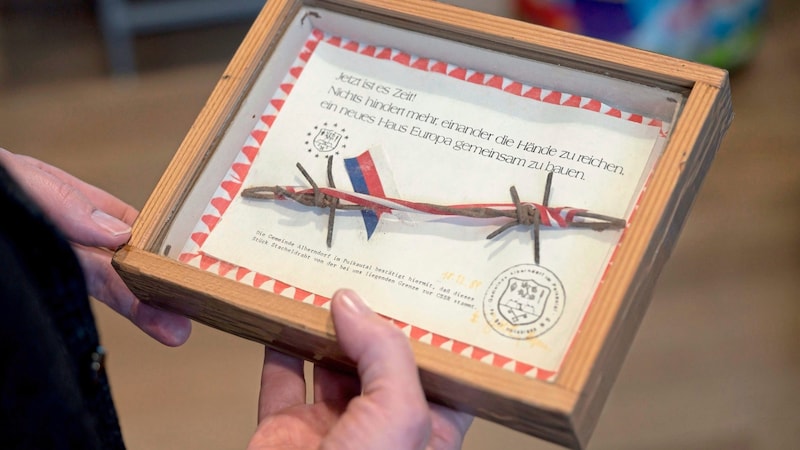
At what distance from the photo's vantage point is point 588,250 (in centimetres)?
64

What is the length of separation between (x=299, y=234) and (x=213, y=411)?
0.63m

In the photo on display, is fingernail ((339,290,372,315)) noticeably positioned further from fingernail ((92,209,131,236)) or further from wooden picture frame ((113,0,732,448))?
fingernail ((92,209,131,236))

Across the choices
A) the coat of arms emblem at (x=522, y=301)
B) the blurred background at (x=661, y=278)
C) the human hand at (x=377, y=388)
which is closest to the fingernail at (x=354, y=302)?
the human hand at (x=377, y=388)

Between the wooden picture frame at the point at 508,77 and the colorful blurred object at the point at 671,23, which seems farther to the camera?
the colorful blurred object at the point at 671,23

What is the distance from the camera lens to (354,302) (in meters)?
0.61

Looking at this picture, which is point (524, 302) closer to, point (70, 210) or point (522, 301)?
point (522, 301)

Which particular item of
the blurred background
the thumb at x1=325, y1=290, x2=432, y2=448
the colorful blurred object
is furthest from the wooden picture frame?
the colorful blurred object

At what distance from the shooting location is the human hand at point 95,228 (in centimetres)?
72

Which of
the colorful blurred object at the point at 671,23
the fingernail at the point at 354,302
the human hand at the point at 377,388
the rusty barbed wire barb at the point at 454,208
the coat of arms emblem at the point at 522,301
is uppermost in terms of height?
the colorful blurred object at the point at 671,23

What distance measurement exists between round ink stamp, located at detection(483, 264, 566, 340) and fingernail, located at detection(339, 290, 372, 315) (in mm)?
92

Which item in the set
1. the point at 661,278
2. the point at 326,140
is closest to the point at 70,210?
the point at 326,140

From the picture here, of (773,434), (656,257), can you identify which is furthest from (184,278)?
(773,434)

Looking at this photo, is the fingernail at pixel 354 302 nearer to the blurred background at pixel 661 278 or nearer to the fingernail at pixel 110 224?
the fingernail at pixel 110 224

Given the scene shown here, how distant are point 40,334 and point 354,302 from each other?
0.20 meters
